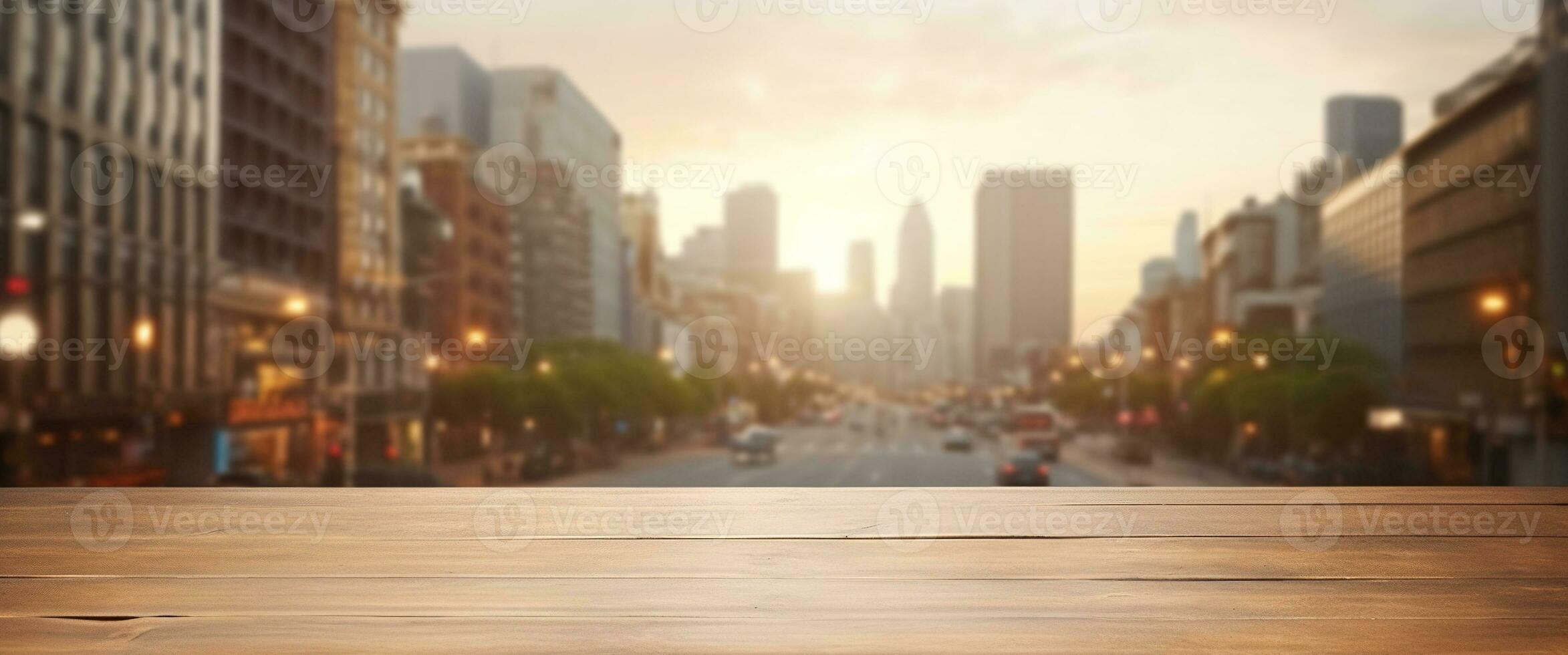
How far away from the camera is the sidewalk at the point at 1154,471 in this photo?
5738 centimetres

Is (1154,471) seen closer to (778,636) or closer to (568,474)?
(568,474)

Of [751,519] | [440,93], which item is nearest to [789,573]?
[751,519]

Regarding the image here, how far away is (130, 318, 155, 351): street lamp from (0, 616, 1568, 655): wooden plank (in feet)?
172

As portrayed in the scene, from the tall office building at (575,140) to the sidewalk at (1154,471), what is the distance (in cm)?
6589

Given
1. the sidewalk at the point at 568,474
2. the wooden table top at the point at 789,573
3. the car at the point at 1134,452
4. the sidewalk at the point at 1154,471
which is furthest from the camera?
the car at the point at 1134,452

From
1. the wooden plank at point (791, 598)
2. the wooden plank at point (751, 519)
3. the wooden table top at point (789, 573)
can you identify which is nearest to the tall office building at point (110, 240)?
the wooden plank at point (751, 519)

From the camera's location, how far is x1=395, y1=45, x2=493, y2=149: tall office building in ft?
511

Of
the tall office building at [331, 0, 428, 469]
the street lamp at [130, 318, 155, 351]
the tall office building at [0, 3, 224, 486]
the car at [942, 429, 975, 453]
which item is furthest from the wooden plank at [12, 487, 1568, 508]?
the car at [942, 429, 975, 453]

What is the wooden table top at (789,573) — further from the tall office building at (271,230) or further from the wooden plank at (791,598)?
the tall office building at (271,230)

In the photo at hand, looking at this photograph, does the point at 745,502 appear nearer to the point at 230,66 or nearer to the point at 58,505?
the point at 58,505

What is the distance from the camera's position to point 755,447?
Result: 72.0 metres

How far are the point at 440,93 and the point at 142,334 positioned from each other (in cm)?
10901

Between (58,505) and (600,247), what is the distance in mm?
142486

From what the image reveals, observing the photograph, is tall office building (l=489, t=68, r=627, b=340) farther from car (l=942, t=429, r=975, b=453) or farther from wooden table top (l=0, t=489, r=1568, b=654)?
wooden table top (l=0, t=489, r=1568, b=654)
